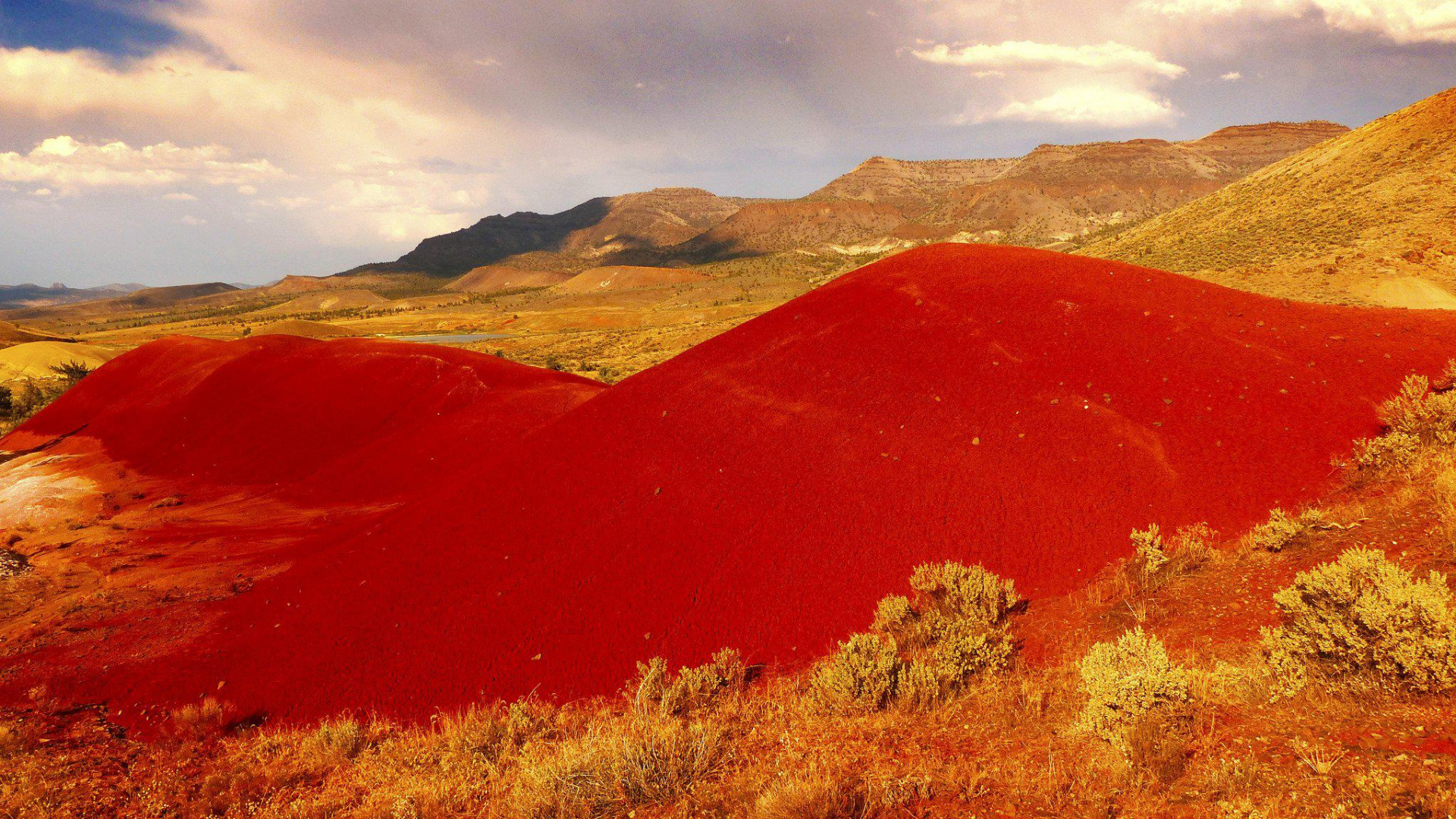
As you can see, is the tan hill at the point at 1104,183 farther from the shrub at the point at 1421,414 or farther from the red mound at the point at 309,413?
the shrub at the point at 1421,414

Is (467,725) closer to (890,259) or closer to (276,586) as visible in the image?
(276,586)

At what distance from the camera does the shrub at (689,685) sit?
19.1ft

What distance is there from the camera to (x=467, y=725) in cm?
595

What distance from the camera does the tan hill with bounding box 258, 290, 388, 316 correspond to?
489ft

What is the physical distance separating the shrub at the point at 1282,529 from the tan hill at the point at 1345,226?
25125 millimetres

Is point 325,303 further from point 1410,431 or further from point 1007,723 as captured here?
point 1410,431

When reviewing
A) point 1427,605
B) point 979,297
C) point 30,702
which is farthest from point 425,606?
point 979,297

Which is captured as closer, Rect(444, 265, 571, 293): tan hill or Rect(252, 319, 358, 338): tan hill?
Rect(252, 319, 358, 338): tan hill

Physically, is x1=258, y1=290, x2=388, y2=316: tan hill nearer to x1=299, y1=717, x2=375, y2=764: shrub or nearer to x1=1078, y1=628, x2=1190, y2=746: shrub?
x1=299, y1=717, x2=375, y2=764: shrub

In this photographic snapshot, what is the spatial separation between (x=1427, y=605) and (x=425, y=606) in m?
10.4

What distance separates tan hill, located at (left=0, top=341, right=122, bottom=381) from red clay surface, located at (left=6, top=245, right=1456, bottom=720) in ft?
162

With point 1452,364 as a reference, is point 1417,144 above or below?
above

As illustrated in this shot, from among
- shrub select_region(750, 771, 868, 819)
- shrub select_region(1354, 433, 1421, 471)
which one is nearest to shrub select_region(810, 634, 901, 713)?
shrub select_region(750, 771, 868, 819)

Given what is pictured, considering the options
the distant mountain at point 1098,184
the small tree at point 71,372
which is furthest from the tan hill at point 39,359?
the distant mountain at point 1098,184
